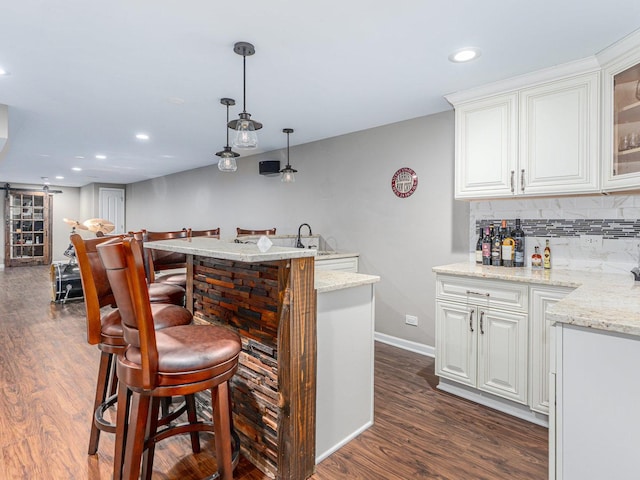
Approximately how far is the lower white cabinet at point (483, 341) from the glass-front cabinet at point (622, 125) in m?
0.87

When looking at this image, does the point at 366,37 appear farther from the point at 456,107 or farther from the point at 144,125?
the point at 144,125

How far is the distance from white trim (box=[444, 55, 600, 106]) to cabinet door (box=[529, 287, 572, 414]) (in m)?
1.45

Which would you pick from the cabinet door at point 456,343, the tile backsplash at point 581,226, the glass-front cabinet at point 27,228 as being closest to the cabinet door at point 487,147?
the tile backsplash at point 581,226

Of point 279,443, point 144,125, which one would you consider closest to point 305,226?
point 144,125

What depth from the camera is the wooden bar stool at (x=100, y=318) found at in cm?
167

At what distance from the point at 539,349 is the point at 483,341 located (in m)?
0.35

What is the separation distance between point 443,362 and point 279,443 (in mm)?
1525

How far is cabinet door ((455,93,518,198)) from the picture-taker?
265 centimetres

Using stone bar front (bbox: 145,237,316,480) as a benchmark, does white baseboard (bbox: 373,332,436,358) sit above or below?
below

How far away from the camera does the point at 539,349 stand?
2.24m

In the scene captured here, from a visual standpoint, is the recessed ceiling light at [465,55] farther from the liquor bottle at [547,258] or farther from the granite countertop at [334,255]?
the granite countertop at [334,255]

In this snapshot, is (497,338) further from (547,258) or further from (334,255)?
(334,255)

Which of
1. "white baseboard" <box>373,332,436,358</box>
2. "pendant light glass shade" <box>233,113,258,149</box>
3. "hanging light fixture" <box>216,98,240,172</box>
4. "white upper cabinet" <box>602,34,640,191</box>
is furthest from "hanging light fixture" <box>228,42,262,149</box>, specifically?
"white baseboard" <box>373,332,436,358</box>

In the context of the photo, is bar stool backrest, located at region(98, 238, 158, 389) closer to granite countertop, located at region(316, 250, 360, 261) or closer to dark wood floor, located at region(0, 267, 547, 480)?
dark wood floor, located at region(0, 267, 547, 480)
